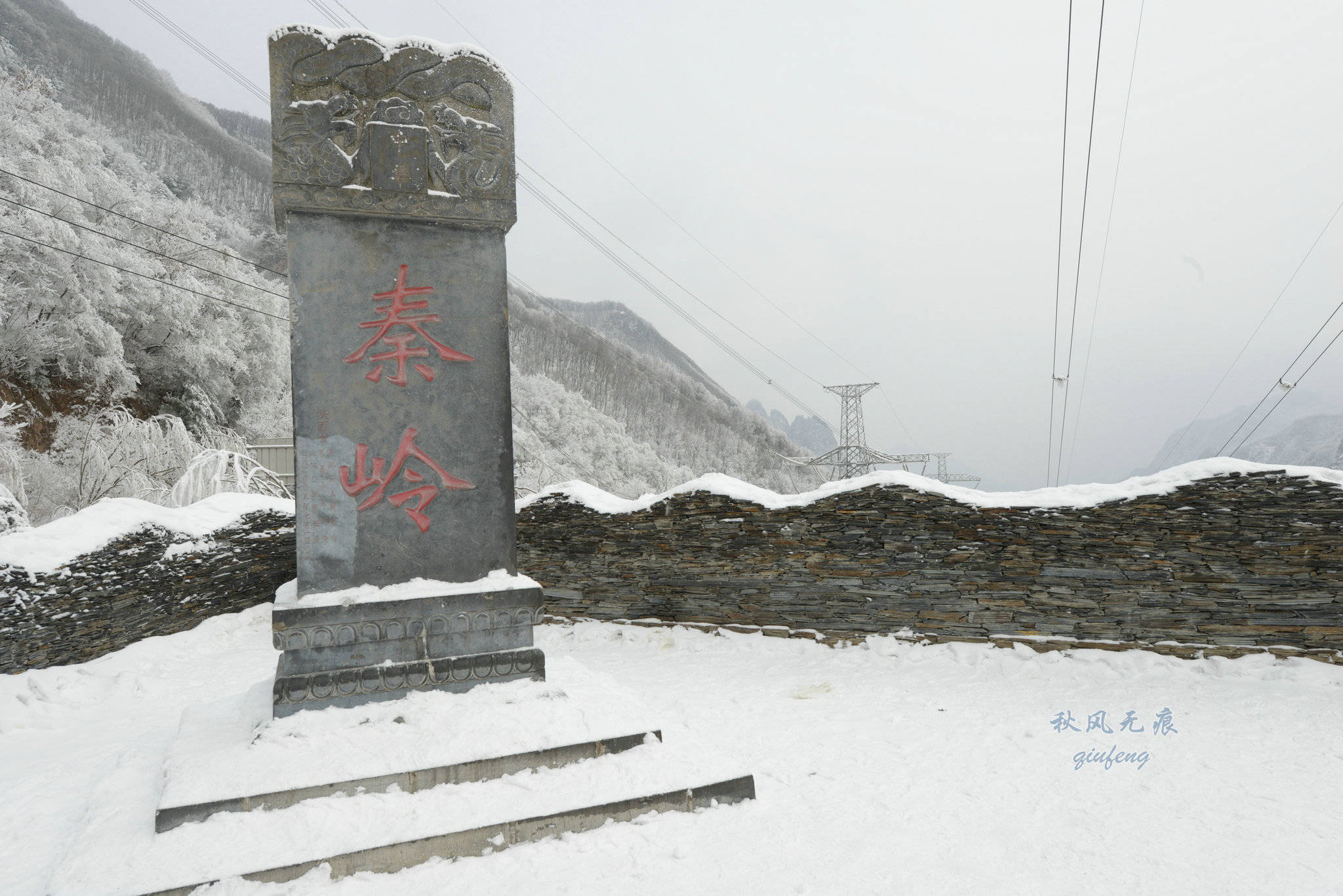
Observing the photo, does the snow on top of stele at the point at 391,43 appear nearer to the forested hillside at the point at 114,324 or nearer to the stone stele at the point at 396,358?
the stone stele at the point at 396,358

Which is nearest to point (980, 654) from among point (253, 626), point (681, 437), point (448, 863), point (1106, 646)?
point (1106, 646)

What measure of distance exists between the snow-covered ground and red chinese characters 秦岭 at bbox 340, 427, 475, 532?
58.9 inches

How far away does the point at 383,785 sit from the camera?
2688mm

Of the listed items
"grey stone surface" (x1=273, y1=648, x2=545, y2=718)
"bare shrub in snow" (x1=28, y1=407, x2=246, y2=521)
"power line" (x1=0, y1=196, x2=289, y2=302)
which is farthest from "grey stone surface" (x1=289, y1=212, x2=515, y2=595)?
"power line" (x1=0, y1=196, x2=289, y2=302)

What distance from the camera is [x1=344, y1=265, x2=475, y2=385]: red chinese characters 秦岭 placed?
11.0 ft

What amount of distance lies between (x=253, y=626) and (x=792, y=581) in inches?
210

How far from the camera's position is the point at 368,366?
11.0 ft

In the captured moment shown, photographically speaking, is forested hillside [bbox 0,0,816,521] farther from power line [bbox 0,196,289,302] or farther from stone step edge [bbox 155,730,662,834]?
stone step edge [bbox 155,730,662,834]

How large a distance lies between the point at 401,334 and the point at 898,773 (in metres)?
3.44

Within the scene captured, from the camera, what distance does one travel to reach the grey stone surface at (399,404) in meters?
3.25

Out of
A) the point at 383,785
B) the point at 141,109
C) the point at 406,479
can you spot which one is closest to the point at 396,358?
the point at 406,479

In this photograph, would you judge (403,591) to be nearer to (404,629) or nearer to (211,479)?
(404,629)

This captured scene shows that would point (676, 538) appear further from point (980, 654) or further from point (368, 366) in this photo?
point (368, 366)

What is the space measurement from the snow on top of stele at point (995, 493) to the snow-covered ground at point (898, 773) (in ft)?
3.98
